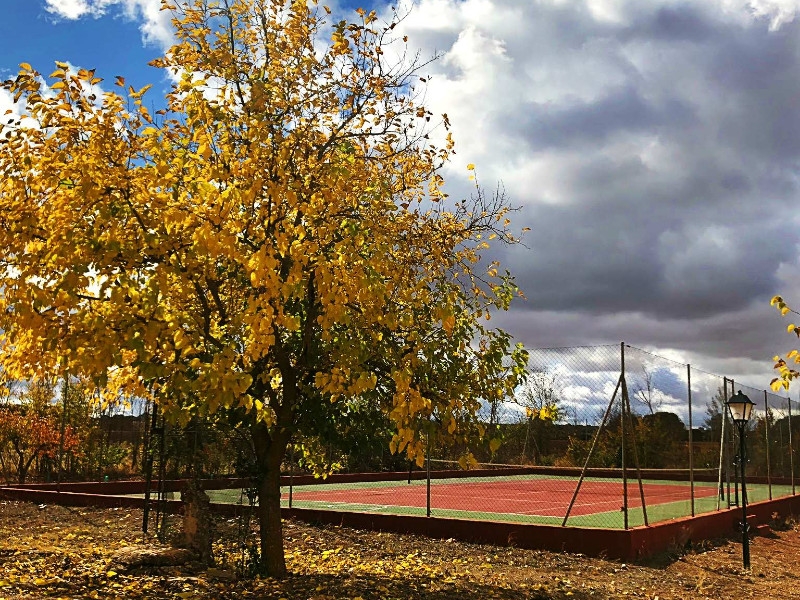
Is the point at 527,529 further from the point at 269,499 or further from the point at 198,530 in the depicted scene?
the point at 198,530

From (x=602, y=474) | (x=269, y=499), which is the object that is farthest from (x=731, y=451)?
(x=269, y=499)

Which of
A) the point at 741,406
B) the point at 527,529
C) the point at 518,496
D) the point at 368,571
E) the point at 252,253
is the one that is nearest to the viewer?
the point at 252,253

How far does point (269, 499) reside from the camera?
925 centimetres

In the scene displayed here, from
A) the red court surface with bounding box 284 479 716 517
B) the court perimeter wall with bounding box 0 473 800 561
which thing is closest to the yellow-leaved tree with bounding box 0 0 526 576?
the court perimeter wall with bounding box 0 473 800 561

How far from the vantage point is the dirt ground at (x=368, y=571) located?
332 inches

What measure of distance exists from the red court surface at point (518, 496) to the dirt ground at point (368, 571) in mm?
4651

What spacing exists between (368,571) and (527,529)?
3241 millimetres

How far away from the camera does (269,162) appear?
742cm

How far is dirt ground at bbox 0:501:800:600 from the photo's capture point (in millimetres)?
8422

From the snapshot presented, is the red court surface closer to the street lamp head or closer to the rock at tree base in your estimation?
the street lamp head

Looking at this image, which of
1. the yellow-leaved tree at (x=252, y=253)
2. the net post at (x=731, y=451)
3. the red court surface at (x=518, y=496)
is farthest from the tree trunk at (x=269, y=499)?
the net post at (x=731, y=451)

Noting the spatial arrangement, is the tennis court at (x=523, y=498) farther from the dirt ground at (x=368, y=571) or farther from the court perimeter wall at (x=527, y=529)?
the dirt ground at (x=368, y=571)

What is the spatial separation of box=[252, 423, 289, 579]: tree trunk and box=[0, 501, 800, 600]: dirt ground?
278 mm

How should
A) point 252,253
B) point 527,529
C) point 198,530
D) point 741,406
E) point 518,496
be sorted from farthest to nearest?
point 518,496, point 741,406, point 527,529, point 198,530, point 252,253
